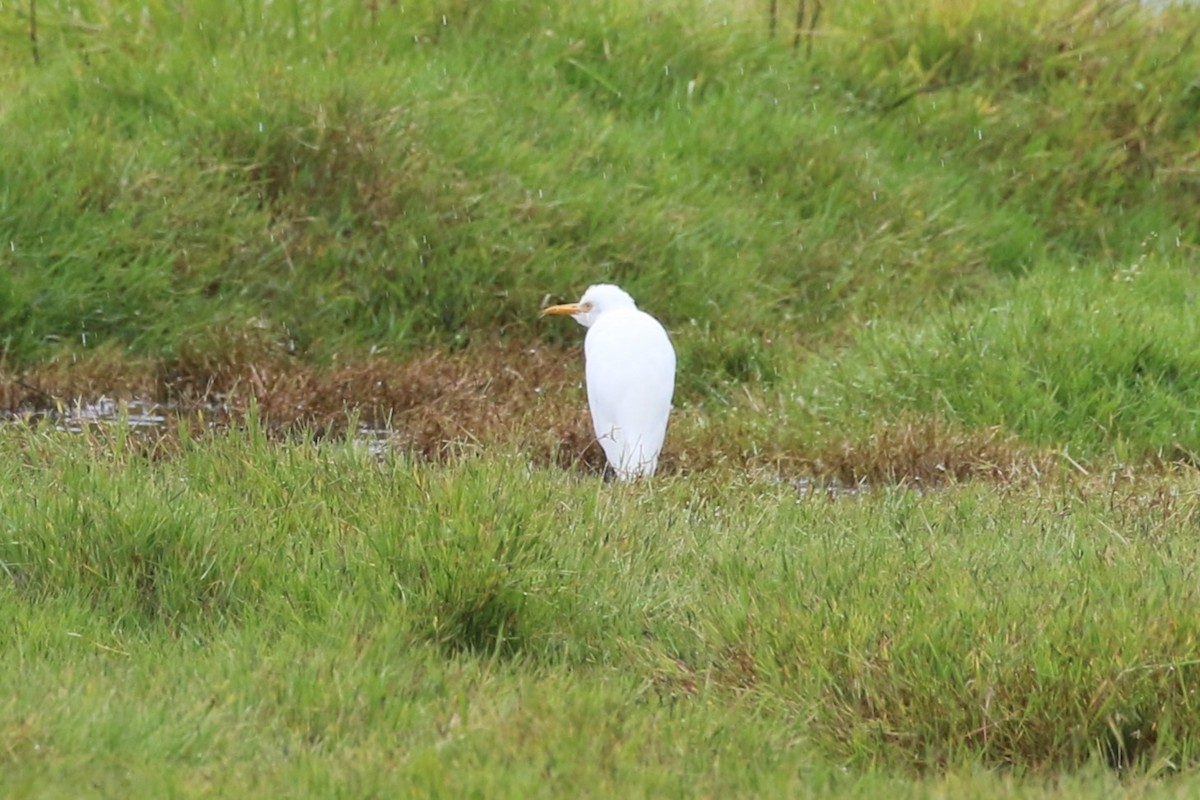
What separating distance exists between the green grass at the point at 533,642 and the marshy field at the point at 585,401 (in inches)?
0.5

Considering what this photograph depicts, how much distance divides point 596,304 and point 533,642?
11.0 feet

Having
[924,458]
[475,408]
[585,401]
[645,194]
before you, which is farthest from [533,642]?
[645,194]

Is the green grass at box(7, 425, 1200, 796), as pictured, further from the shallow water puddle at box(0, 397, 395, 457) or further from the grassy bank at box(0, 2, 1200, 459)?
the grassy bank at box(0, 2, 1200, 459)

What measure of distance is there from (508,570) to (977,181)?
6479 millimetres

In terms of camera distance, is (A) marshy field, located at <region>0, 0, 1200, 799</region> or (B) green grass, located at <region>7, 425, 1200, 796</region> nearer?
(B) green grass, located at <region>7, 425, 1200, 796</region>

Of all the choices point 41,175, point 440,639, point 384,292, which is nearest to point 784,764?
point 440,639

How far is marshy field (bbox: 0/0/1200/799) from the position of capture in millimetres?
3582

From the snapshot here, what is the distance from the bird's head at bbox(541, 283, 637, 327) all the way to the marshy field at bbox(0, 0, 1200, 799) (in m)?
0.39

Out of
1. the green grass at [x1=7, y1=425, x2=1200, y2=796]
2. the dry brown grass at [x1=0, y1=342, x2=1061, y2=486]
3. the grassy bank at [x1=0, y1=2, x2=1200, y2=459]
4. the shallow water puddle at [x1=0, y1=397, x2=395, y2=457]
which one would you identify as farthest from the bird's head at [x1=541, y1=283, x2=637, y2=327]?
the green grass at [x1=7, y1=425, x2=1200, y2=796]

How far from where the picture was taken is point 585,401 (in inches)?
300

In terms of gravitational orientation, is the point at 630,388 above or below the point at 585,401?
above

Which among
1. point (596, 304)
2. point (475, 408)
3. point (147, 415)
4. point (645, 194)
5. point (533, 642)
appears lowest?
point (147, 415)

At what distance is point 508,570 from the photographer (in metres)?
4.11

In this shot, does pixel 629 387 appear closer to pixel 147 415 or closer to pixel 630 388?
pixel 630 388
